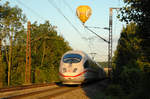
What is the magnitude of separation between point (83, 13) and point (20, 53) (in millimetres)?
26236

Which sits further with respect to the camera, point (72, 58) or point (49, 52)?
point (49, 52)

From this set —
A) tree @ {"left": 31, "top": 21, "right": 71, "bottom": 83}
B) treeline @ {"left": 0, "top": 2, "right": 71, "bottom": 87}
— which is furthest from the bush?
tree @ {"left": 31, "top": 21, "right": 71, "bottom": 83}

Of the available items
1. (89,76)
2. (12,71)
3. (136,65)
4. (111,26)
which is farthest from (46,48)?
(136,65)

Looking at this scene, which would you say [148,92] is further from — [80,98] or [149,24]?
[80,98]

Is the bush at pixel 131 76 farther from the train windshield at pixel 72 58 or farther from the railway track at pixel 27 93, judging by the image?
the train windshield at pixel 72 58

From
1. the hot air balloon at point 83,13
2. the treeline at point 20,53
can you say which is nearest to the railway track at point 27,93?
the hot air balloon at point 83,13

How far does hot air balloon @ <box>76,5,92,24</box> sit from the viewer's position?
21.8 metres

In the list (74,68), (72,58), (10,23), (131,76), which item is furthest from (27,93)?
(10,23)

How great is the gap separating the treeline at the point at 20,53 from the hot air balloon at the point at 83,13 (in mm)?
12728

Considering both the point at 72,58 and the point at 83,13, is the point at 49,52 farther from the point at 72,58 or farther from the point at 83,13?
the point at 72,58

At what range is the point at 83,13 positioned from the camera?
22016mm

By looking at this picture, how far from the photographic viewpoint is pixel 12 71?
142 ft

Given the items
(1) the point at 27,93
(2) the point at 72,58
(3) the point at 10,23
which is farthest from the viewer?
(3) the point at 10,23

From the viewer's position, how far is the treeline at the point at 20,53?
133 ft
